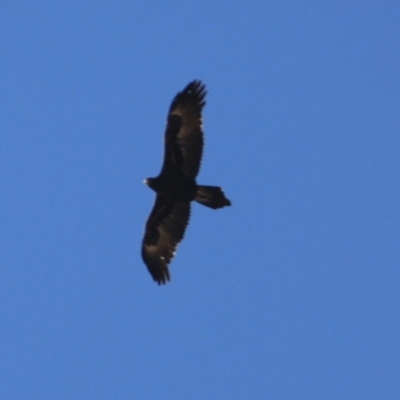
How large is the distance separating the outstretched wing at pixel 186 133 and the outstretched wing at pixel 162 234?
3.62 ft

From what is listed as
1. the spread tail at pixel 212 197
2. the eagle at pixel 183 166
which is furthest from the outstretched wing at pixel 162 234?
the spread tail at pixel 212 197

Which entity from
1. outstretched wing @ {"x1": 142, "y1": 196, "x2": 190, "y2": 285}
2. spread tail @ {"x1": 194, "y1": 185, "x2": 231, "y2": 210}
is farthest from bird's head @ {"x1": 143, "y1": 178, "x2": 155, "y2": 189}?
spread tail @ {"x1": 194, "y1": 185, "x2": 231, "y2": 210}

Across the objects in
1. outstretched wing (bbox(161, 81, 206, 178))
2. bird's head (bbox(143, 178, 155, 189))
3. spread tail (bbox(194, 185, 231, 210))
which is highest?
outstretched wing (bbox(161, 81, 206, 178))

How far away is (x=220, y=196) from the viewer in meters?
22.9

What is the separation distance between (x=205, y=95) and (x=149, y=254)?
3.76 meters

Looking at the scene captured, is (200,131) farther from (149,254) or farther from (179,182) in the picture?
(149,254)

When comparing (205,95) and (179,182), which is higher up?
(205,95)

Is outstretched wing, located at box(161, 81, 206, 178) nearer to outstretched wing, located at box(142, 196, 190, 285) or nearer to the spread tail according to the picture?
the spread tail

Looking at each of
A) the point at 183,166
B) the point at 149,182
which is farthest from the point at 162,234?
the point at 183,166

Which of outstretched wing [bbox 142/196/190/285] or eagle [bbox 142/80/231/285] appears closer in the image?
eagle [bbox 142/80/231/285]

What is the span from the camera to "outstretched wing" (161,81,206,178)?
77.5 ft

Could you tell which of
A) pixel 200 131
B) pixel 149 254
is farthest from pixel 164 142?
pixel 149 254

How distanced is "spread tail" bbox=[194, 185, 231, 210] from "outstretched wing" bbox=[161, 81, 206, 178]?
513 millimetres

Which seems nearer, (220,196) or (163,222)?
(220,196)
